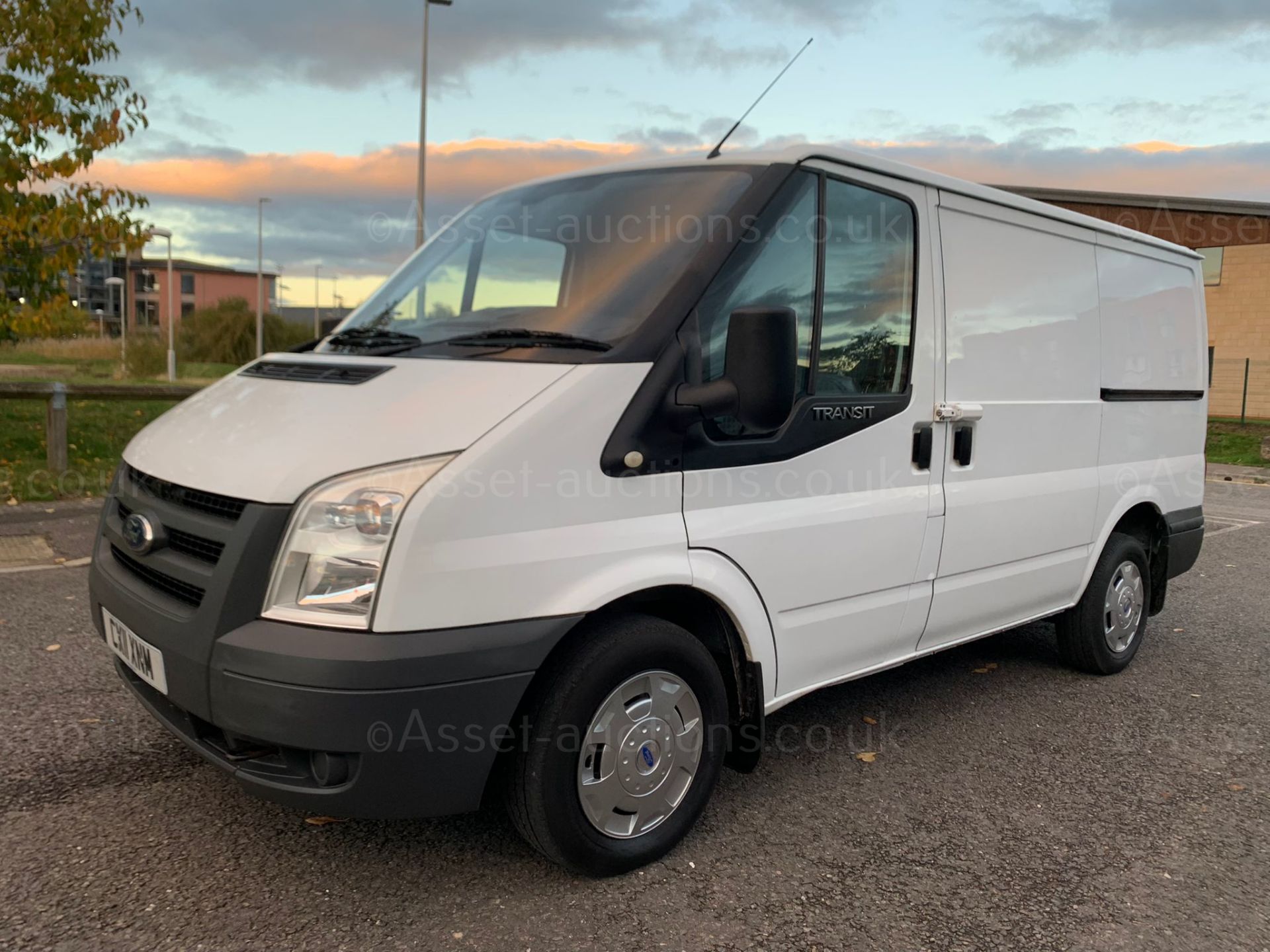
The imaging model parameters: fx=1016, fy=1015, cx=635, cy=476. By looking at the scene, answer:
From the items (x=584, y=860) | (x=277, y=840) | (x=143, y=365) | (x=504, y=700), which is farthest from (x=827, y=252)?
(x=143, y=365)

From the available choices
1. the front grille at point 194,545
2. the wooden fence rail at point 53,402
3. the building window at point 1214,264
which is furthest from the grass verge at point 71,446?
the building window at point 1214,264

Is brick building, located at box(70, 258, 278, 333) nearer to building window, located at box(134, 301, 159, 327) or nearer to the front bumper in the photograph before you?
building window, located at box(134, 301, 159, 327)

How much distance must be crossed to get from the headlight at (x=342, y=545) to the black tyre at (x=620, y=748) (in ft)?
1.84

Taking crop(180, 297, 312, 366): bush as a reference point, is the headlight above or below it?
below

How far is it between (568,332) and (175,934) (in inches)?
74.5

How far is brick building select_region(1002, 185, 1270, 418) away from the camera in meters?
26.2

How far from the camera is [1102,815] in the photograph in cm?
347

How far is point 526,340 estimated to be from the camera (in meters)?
3.01

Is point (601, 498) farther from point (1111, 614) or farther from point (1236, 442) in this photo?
point (1236, 442)

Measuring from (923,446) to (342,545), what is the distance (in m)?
2.14

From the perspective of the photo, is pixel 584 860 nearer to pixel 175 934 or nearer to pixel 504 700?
pixel 504 700

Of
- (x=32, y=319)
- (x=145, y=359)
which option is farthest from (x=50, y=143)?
(x=145, y=359)

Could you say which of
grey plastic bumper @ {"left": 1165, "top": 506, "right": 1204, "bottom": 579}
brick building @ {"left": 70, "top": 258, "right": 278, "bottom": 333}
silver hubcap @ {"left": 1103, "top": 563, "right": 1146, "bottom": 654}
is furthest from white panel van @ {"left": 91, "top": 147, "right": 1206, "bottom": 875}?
brick building @ {"left": 70, "top": 258, "right": 278, "bottom": 333}

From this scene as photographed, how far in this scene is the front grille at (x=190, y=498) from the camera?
2.64 meters
